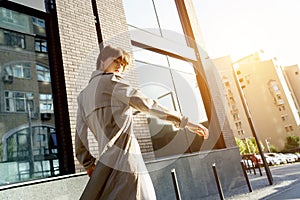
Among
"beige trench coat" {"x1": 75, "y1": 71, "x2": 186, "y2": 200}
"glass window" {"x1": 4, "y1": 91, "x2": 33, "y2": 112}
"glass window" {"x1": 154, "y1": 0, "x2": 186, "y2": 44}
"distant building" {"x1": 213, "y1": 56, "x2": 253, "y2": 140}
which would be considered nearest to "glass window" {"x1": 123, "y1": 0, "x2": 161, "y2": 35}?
"glass window" {"x1": 154, "y1": 0, "x2": 186, "y2": 44}

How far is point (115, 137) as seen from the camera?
5.54 feet

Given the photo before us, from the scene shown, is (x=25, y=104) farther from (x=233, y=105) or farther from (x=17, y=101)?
(x=233, y=105)

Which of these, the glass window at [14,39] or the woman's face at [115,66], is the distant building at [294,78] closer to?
the glass window at [14,39]

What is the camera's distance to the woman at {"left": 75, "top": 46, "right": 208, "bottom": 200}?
5.18ft

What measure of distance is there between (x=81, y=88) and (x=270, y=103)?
206ft

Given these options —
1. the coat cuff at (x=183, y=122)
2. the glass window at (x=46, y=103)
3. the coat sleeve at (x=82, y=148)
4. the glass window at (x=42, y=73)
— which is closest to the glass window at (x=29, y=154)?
the glass window at (x=46, y=103)

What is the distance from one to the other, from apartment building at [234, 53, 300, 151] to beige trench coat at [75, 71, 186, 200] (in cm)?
5918

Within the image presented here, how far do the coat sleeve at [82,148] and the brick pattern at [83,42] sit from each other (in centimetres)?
318

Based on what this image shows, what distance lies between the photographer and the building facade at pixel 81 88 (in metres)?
4.64

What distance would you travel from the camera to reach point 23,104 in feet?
16.2

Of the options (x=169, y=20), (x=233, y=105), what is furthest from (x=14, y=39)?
(x=233, y=105)

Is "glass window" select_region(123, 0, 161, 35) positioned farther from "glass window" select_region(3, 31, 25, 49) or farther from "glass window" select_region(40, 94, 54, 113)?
"glass window" select_region(40, 94, 54, 113)

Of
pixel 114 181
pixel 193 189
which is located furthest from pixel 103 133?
pixel 193 189

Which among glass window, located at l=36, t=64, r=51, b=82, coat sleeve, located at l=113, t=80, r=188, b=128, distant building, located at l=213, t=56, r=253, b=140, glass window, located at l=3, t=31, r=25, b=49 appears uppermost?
distant building, located at l=213, t=56, r=253, b=140
